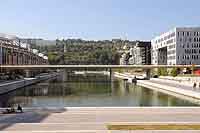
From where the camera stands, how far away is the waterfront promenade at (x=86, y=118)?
A: 2058cm

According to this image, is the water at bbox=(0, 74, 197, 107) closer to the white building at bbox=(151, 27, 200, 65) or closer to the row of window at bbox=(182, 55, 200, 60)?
the white building at bbox=(151, 27, 200, 65)

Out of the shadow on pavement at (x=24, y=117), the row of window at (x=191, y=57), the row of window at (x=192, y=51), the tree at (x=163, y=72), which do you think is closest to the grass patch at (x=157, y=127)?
the shadow on pavement at (x=24, y=117)

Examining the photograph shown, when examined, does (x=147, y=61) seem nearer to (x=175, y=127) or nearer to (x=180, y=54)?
(x=180, y=54)

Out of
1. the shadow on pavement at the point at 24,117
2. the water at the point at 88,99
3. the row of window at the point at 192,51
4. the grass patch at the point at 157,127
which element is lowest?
the water at the point at 88,99

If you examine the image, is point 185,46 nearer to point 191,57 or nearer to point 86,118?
point 191,57

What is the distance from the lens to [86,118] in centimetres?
2472

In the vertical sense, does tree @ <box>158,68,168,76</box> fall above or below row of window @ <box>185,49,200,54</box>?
below

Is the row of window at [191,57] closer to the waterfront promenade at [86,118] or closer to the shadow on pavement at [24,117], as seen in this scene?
the waterfront promenade at [86,118]

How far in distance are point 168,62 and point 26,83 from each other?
6353 centimetres

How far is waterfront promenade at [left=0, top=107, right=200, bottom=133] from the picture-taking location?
20.6m

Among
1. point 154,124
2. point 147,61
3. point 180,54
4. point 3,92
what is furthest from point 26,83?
point 147,61

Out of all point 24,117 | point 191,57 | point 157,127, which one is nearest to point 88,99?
point 24,117

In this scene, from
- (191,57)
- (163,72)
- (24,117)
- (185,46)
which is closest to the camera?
(24,117)

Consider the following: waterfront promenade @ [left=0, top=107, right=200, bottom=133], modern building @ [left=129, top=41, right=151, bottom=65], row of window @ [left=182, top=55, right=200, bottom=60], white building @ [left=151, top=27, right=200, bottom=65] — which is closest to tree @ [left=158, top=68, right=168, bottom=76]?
white building @ [left=151, top=27, right=200, bottom=65]
